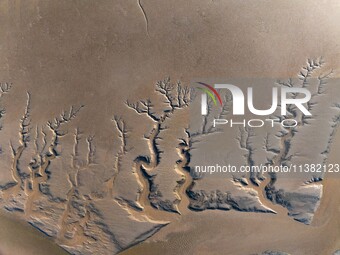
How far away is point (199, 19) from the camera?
174 inches

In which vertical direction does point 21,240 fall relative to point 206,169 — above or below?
below

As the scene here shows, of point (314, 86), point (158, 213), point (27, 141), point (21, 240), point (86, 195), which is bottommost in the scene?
point (21, 240)

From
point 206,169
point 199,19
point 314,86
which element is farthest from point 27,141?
point 314,86

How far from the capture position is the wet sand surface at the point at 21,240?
4.37 metres

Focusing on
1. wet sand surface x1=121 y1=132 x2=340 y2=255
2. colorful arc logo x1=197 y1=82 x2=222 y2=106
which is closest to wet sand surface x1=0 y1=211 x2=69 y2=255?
wet sand surface x1=121 y1=132 x2=340 y2=255

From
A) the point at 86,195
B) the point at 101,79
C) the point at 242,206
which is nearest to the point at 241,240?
the point at 242,206

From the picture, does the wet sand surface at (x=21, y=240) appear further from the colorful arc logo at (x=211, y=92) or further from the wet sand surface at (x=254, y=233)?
the colorful arc logo at (x=211, y=92)

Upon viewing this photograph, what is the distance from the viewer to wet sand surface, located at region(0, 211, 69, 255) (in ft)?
14.3

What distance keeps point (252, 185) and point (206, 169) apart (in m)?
0.71

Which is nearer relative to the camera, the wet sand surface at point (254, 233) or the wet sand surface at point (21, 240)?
the wet sand surface at point (254, 233)

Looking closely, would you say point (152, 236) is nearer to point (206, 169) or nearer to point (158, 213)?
point (158, 213)

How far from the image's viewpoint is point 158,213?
4.35 meters

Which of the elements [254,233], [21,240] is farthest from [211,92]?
[21,240]

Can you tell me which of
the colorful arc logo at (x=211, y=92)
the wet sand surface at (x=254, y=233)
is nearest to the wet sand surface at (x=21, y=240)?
the wet sand surface at (x=254, y=233)
